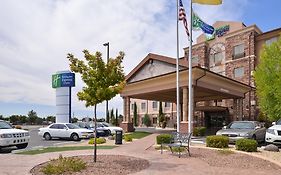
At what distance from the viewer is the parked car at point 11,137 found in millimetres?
14891

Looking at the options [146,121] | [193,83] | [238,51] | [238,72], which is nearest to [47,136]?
[193,83]

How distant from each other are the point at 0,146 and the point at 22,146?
5.85ft

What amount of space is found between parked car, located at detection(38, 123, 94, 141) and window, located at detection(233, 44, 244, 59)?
89.7 feet

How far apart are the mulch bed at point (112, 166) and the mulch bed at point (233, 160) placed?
105 inches

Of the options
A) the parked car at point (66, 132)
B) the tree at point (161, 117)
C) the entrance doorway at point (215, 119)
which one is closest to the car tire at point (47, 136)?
the parked car at point (66, 132)

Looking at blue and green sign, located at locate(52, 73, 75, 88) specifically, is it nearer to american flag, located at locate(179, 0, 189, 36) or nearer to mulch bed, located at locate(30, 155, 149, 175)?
american flag, located at locate(179, 0, 189, 36)

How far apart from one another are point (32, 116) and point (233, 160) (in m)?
59.1

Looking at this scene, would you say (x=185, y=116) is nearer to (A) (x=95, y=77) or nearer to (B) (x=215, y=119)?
(A) (x=95, y=77)

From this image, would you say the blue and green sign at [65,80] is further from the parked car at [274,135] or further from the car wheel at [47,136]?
the parked car at [274,135]

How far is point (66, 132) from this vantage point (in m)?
23.9

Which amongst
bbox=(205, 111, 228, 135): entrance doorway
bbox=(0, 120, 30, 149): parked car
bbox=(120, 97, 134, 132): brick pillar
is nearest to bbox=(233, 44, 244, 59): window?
bbox=(205, 111, 228, 135): entrance doorway

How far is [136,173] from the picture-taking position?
9.26 meters

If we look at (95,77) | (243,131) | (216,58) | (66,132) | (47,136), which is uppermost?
(216,58)

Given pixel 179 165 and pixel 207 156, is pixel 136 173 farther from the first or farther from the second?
pixel 207 156
